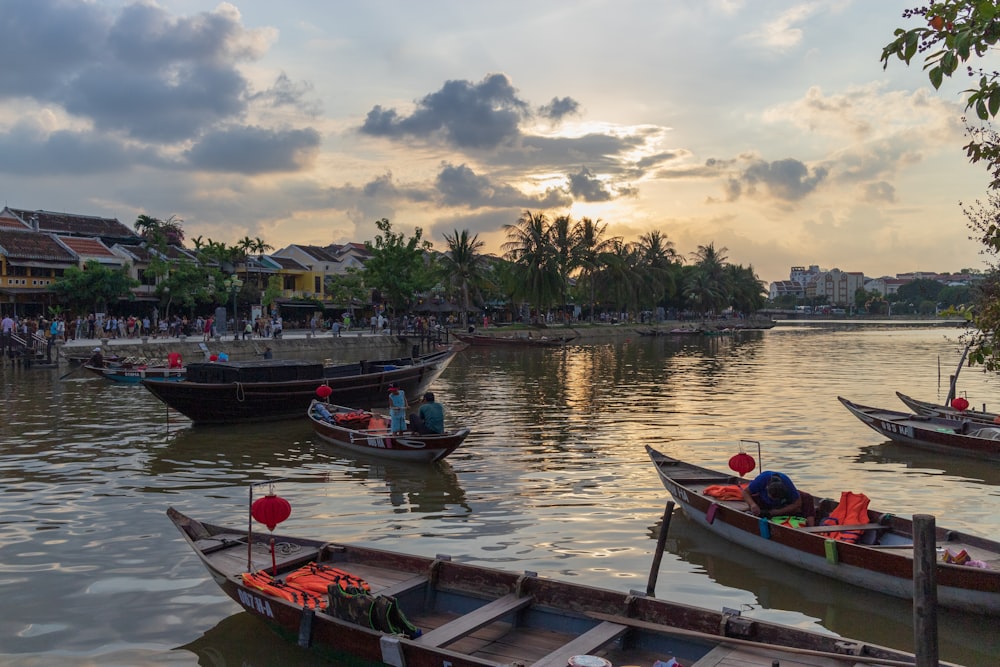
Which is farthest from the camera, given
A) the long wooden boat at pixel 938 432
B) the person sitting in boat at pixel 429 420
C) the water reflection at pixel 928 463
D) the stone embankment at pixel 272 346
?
the stone embankment at pixel 272 346

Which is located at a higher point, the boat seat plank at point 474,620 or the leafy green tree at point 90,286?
the leafy green tree at point 90,286

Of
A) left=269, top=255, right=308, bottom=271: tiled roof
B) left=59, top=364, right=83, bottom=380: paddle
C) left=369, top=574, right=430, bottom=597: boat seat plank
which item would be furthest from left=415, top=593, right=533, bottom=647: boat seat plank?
left=269, top=255, right=308, bottom=271: tiled roof

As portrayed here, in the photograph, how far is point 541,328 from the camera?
72.0 m

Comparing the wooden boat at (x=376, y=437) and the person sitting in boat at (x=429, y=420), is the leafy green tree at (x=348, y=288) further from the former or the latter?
the person sitting in boat at (x=429, y=420)

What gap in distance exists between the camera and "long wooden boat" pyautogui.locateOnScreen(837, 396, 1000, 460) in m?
15.3

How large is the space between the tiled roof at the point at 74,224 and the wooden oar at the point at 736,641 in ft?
196

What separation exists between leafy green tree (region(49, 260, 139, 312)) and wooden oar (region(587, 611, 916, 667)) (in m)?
46.7

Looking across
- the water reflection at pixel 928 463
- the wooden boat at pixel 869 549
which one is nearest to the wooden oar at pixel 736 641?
the wooden boat at pixel 869 549

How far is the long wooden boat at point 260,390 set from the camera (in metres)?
20.1

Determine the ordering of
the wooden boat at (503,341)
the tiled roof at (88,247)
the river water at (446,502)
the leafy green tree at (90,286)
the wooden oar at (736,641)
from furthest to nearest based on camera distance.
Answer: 1. the wooden boat at (503,341)
2. the tiled roof at (88,247)
3. the leafy green tree at (90,286)
4. the river water at (446,502)
5. the wooden oar at (736,641)

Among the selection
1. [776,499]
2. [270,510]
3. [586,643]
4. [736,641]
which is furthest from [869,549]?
[270,510]

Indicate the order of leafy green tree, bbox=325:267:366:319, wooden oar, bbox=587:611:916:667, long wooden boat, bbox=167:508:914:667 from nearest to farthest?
wooden oar, bbox=587:611:916:667 < long wooden boat, bbox=167:508:914:667 < leafy green tree, bbox=325:267:366:319

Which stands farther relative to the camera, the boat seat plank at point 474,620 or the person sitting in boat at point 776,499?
the person sitting in boat at point 776,499

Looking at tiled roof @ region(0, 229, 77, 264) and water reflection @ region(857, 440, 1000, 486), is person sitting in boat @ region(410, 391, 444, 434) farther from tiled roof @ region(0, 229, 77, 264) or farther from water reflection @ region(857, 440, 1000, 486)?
tiled roof @ region(0, 229, 77, 264)
